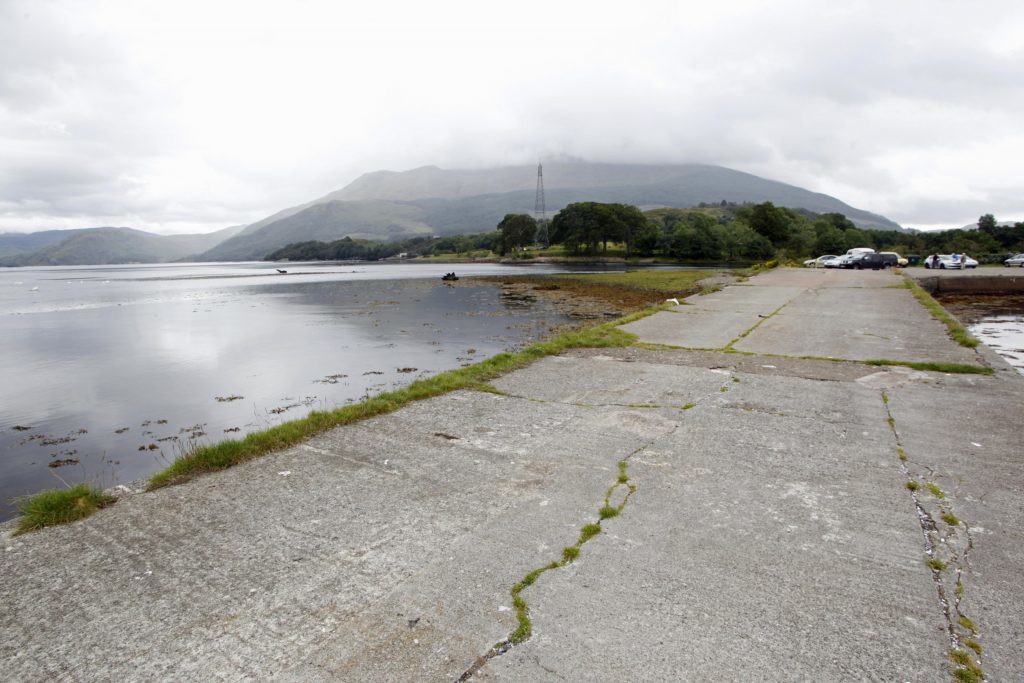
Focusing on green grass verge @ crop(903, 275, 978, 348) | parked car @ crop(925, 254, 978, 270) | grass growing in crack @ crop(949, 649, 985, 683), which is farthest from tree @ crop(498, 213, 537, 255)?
grass growing in crack @ crop(949, 649, 985, 683)

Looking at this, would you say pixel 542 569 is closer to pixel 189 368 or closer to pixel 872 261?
pixel 189 368

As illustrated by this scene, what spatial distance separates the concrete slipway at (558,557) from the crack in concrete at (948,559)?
0.02 metres

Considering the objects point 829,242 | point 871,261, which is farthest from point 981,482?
point 829,242

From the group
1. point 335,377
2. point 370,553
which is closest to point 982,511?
point 370,553

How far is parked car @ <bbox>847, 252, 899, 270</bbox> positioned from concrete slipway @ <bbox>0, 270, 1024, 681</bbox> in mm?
50334

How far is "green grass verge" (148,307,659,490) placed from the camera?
5844 millimetres

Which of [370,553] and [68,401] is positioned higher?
[370,553]

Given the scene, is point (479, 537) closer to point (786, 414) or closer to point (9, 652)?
point (9, 652)

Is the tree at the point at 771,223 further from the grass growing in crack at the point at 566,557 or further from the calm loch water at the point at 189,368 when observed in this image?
the grass growing in crack at the point at 566,557

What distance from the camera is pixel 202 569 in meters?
3.88

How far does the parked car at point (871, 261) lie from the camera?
49625mm

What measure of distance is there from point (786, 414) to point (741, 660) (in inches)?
204

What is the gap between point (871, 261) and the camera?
49.6 meters

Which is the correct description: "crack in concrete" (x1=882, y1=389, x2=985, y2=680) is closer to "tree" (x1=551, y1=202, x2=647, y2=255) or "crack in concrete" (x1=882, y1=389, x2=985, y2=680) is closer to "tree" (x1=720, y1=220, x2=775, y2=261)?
"tree" (x1=720, y1=220, x2=775, y2=261)
